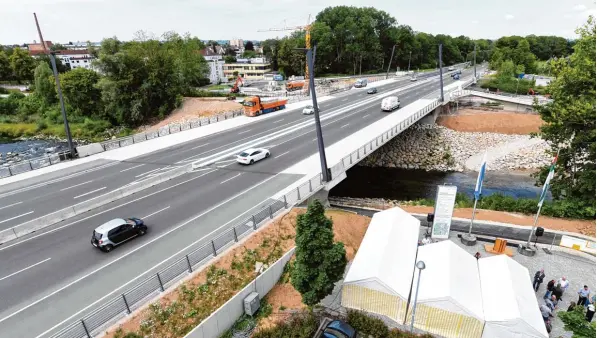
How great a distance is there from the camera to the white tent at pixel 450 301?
44.5ft

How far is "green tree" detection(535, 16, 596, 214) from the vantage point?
2175cm

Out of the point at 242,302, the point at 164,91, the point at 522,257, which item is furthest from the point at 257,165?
the point at 164,91

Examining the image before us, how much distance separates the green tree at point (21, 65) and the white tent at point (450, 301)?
12994 cm

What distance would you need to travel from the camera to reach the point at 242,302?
1517 centimetres

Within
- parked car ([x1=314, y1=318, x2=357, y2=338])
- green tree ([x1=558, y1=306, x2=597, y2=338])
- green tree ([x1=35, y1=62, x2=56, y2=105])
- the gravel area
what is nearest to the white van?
the gravel area

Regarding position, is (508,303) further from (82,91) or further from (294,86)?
(82,91)

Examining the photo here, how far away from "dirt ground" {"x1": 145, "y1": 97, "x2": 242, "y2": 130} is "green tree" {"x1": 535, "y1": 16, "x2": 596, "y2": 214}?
146ft

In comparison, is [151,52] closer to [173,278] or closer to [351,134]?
[351,134]

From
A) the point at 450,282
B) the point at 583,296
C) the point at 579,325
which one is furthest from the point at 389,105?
the point at 579,325

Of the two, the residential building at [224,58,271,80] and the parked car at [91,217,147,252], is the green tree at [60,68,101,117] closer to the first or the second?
the residential building at [224,58,271,80]

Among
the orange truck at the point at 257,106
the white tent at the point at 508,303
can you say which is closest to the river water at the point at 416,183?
the orange truck at the point at 257,106

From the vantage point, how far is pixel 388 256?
16016mm

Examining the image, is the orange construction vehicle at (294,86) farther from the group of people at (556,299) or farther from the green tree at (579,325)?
the green tree at (579,325)

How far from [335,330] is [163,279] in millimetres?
7657
